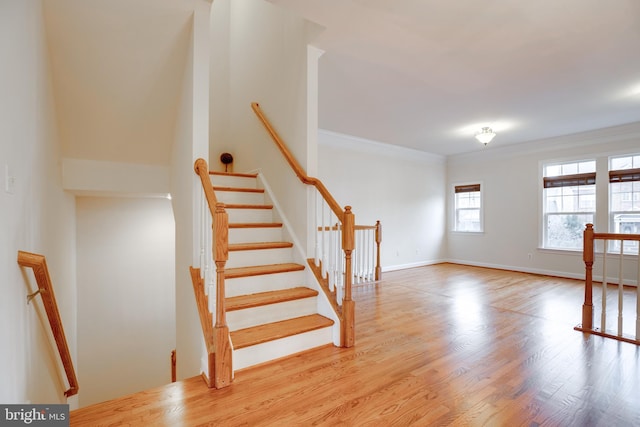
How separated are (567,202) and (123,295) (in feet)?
25.0

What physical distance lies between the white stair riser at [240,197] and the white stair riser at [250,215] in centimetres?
23

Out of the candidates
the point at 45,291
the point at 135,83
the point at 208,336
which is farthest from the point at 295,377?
the point at 135,83

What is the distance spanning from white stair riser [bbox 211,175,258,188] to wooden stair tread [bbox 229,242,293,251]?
0.97 meters

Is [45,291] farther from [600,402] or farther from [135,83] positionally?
[600,402]

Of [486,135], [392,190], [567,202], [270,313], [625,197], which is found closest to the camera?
[270,313]

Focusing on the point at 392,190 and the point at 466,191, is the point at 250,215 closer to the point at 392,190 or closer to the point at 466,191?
the point at 392,190

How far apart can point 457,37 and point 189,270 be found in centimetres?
307

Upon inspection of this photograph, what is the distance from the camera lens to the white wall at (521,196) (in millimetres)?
5266

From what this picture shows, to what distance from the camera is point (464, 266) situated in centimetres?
694

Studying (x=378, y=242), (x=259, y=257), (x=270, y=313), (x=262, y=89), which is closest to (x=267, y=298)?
(x=270, y=313)

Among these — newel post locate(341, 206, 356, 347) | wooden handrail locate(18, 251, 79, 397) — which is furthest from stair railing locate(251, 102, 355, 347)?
wooden handrail locate(18, 251, 79, 397)

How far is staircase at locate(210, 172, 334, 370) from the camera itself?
7.36ft

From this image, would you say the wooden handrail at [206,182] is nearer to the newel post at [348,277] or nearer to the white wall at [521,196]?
the newel post at [348,277]

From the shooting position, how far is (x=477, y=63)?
3033 mm
